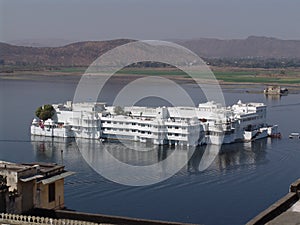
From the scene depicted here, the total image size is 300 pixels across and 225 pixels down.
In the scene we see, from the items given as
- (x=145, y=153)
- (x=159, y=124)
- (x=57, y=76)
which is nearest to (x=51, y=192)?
(x=145, y=153)

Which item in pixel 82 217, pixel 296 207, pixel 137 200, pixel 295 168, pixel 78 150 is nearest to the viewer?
pixel 296 207

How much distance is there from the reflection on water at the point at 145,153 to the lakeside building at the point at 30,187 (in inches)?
Result: 302

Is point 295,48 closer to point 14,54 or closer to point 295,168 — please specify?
point 14,54

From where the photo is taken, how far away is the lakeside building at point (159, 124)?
60.2ft

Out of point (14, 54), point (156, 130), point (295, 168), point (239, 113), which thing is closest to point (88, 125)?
point (156, 130)

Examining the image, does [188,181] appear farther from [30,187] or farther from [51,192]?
[30,187]

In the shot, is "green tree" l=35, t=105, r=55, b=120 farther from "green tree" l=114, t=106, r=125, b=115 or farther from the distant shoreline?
the distant shoreline

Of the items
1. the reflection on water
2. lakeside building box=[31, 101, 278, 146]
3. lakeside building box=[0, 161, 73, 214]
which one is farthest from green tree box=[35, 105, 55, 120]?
lakeside building box=[0, 161, 73, 214]

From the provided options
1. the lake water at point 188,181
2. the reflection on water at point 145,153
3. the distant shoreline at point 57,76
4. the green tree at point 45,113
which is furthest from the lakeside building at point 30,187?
the distant shoreline at point 57,76

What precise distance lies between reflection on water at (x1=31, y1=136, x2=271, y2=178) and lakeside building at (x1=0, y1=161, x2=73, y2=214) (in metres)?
7.68

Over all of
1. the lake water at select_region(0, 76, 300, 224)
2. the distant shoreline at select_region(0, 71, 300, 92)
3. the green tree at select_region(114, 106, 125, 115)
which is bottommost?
the lake water at select_region(0, 76, 300, 224)

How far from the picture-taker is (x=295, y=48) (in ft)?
504

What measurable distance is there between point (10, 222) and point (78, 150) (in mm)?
12065

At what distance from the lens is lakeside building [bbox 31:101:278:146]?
18.4 metres
